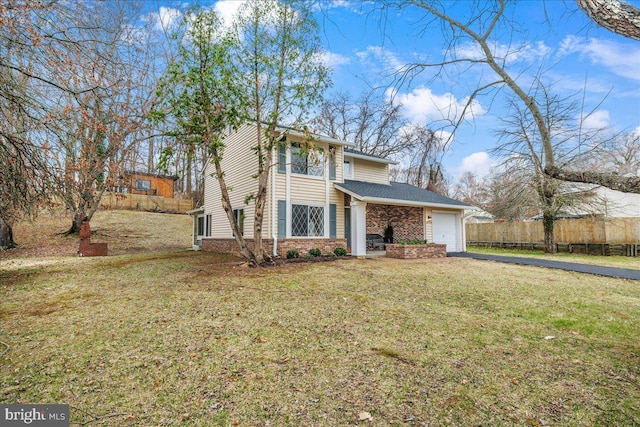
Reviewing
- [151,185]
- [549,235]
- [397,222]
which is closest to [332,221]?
[397,222]

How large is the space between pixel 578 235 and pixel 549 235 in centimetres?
146

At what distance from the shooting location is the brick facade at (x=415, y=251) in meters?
13.3

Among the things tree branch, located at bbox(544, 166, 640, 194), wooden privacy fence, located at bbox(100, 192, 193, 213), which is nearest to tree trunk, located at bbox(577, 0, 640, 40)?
tree branch, located at bbox(544, 166, 640, 194)

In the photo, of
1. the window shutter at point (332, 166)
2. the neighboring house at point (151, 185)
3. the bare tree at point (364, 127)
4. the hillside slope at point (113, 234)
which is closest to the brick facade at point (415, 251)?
the window shutter at point (332, 166)

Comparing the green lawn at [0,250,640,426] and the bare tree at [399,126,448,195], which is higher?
the bare tree at [399,126,448,195]

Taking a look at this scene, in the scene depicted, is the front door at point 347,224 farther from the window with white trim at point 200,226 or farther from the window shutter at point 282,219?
the window with white trim at point 200,226

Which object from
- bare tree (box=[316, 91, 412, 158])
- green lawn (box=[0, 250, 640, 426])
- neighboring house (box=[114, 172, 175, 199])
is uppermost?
bare tree (box=[316, 91, 412, 158])

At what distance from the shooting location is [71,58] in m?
5.60

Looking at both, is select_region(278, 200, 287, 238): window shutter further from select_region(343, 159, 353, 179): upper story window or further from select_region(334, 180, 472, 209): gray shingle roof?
select_region(343, 159, 353, 179): upper story window

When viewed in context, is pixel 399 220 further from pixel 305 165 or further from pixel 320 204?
pixel 305 165

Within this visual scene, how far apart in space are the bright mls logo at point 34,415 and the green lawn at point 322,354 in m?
0.09

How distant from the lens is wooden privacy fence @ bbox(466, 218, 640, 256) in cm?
1639

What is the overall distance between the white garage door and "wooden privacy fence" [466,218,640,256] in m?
6.55

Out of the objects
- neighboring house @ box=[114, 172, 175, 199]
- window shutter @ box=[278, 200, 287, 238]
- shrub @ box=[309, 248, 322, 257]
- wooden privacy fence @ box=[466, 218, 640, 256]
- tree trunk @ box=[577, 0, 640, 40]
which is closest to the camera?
tree trunk @ box=[577, 0, 640, 40]
